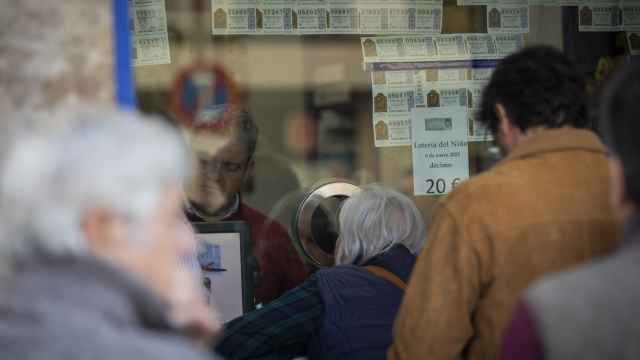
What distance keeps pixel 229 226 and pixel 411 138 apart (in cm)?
120

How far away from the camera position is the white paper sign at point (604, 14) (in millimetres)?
5172

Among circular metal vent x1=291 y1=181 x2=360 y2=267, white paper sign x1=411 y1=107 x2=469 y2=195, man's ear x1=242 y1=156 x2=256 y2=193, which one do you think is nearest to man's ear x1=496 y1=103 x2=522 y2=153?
circular metal vent x1=291 y1=181 x2=360 y2=267

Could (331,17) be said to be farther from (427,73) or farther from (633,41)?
(633,41)

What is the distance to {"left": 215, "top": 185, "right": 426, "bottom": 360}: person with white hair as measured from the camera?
11.3 ft

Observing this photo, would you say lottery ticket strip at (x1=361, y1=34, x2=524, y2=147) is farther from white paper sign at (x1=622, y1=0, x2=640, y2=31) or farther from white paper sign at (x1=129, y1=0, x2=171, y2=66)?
white paper sign at (x1=129, y1=0, x2=171, y2=66)

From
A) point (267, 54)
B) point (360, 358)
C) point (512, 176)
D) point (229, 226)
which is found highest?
point (267, 54)

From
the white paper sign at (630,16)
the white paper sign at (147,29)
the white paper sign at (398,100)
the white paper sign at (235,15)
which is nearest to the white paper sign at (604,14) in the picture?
the white paper sign at (630,16)

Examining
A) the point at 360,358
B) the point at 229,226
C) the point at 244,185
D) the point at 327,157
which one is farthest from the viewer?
the point at 327,157

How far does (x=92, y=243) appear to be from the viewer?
1.77 meters

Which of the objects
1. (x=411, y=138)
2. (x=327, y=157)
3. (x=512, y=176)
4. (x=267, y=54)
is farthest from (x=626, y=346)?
(x=327, y=157)

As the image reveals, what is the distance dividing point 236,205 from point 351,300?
1.62 metres

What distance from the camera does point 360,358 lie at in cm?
342

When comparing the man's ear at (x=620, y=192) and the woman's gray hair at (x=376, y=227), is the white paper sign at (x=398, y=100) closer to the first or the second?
the woman's gray hair at (x=376, y=227)

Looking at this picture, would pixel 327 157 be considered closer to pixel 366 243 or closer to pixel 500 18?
pixel 500 18
